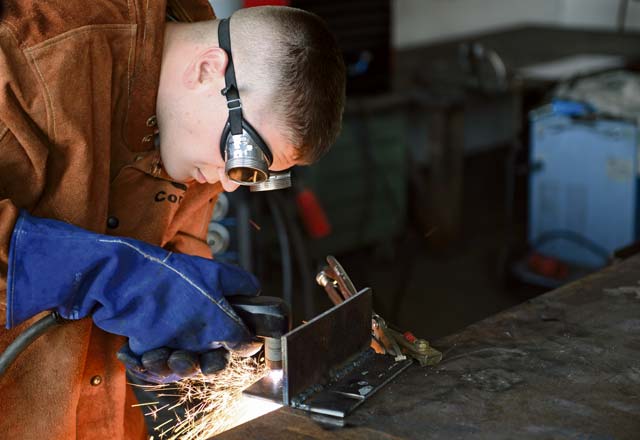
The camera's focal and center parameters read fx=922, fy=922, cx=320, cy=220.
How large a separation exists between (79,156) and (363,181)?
287 centimetres

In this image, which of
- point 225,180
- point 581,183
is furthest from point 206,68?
point 581,183

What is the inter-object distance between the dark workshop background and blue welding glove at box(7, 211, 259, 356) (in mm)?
1339

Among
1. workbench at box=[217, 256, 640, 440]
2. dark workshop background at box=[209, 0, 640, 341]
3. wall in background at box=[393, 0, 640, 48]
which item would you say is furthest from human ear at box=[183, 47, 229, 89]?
wall in background at box=[393, 0, 640, 48]

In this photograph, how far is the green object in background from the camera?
4000 mm

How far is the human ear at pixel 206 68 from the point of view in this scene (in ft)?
4.48

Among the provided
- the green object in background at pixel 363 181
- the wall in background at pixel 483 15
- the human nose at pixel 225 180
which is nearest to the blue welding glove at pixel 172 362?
the human nose at pixel 225 180

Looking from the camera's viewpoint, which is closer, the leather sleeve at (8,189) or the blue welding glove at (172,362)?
the leather sleeve at (8,189)

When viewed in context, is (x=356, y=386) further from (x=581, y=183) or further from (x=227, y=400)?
(x=581, y=183)

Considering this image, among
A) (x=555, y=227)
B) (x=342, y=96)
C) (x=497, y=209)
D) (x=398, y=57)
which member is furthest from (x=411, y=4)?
(x=342, y=96)

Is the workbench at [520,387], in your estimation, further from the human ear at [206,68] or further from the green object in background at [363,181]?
the green object in background at [363,181]

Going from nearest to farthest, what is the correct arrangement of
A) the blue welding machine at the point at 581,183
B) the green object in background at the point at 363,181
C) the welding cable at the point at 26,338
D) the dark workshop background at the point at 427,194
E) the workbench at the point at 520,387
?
the workbench at the point at 520,387 < the welding cable at the point at 26,338 < the blue welding machine at the point at 581,183 < the dark workshop background at the point at 427,194 < the green object in background at the point at 363,181

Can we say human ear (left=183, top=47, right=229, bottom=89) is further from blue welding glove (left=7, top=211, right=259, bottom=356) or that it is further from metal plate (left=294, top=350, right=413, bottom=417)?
metal plate (left=294, top=350, right=413, bottom=417)

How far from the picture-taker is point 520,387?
4.33ft

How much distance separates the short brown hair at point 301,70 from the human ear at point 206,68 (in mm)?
39
